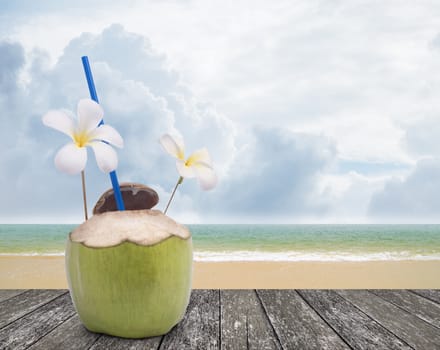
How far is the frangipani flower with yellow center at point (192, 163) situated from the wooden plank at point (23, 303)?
56 centimetres

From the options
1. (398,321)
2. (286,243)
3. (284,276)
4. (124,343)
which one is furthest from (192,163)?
(286,243)

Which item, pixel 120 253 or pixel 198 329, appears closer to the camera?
pixel 120 253

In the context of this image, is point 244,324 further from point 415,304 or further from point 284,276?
point 284,276

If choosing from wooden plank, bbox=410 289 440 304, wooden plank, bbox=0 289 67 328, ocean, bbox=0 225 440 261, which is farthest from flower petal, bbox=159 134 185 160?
ocean, bbox=0 225 440 261

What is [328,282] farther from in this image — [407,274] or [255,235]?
[255,235]

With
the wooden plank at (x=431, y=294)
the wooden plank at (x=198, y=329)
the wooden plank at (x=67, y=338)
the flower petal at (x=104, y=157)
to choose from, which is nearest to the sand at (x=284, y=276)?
the wooden plank at (x=431, y=294)

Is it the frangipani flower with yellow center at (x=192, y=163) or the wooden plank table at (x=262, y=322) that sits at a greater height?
the frangipani flower with yellow center at (x=192, y=163)

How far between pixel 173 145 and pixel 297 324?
1.71 ft

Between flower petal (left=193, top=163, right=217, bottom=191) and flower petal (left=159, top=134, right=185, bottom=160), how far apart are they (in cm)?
4

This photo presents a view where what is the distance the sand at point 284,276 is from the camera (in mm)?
2939

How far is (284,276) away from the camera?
353 centimetres

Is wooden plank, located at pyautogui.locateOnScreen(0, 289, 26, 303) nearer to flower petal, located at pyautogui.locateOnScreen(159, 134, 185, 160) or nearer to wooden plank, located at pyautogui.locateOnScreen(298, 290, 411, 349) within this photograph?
flower petal, located at pyautogui.locateOnScreen(159, 134, 185, 160)

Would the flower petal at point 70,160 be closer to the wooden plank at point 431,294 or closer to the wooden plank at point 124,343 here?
the wooden plank at point 124,343

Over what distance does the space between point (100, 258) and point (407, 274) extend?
11.8ft
